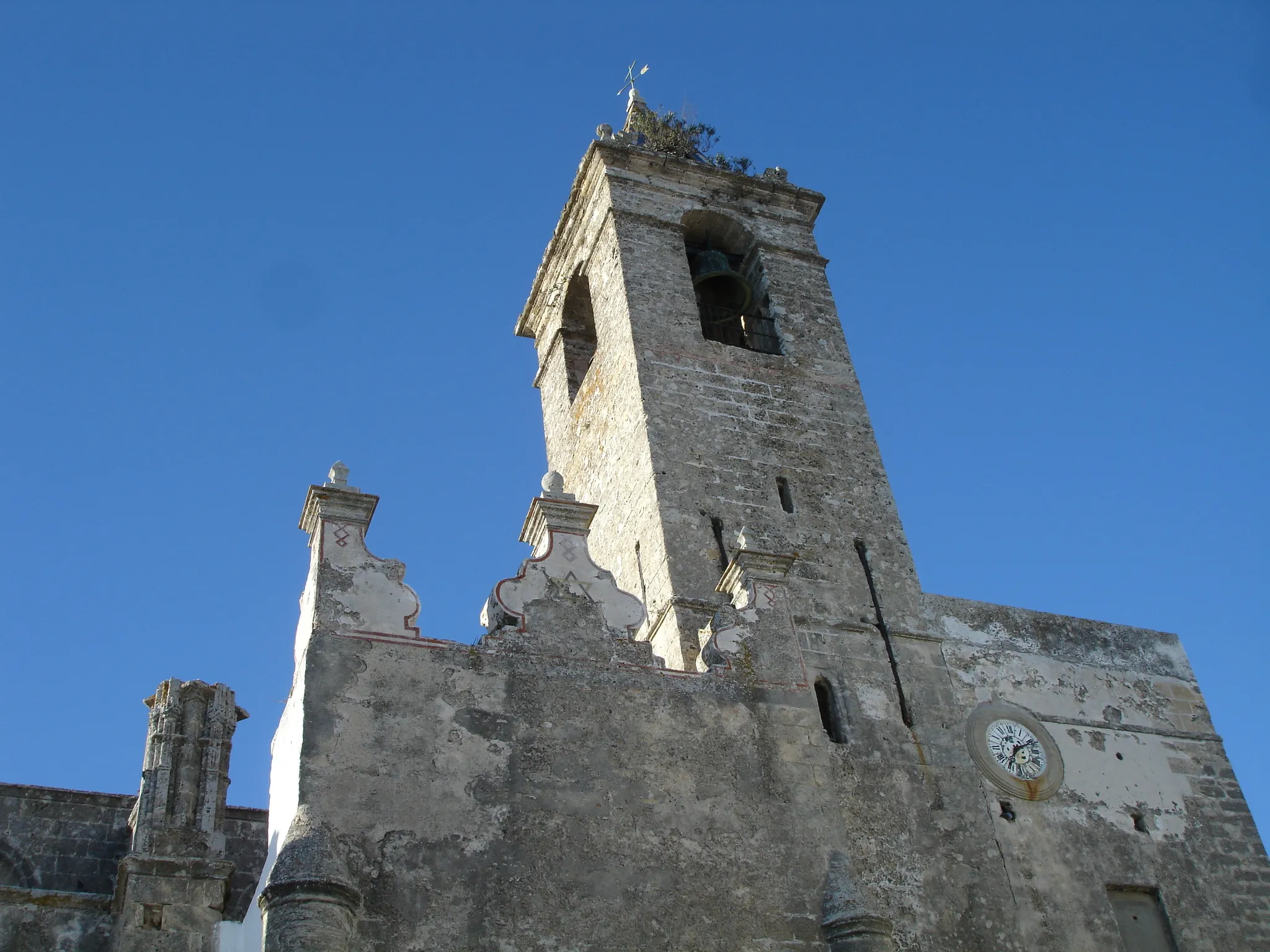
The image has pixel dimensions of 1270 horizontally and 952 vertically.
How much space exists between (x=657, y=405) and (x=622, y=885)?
5.91 metres

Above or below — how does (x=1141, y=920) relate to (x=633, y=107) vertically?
below

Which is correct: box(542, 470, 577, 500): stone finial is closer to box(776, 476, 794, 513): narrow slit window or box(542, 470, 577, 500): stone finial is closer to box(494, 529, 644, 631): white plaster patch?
box(494, 529, 644, 631): white plaster patch

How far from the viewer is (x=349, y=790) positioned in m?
7.96

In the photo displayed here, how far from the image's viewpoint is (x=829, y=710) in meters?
11.4

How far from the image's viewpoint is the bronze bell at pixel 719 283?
1544 centimetres

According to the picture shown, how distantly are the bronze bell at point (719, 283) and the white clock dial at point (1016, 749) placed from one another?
18.6ft

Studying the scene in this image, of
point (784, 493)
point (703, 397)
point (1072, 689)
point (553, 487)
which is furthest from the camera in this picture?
point (703, 397)

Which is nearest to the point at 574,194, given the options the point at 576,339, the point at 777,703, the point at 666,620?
the point at 576,339

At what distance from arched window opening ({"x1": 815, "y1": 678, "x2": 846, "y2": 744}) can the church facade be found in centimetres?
2

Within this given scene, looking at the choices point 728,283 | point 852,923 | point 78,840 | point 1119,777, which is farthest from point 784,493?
point 78,840

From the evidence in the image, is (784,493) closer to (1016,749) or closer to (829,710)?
(829,710)

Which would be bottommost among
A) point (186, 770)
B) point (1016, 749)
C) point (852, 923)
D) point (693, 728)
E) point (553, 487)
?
point (852, 923)

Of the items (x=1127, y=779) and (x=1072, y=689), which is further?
(x=1072, y=689)

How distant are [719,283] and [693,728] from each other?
7.71m
